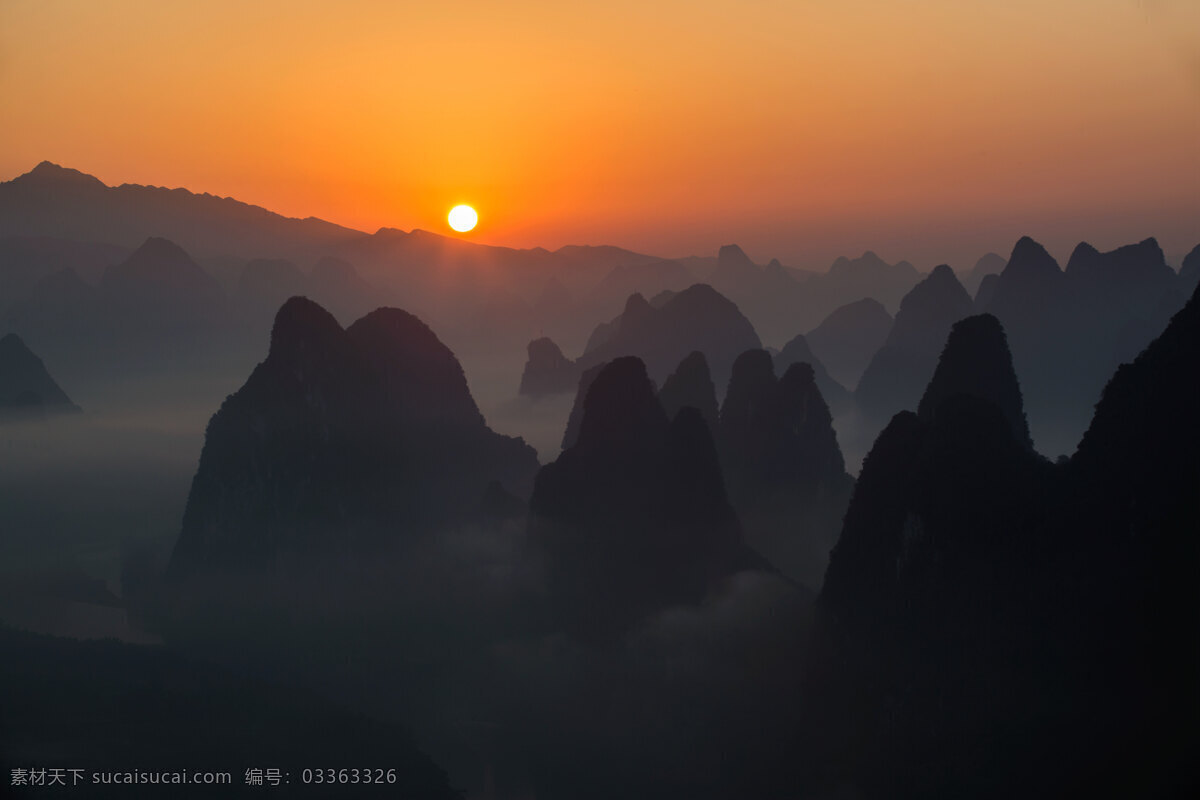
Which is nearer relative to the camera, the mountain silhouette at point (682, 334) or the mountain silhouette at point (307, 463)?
the mountain silhouette at point (307, 463)

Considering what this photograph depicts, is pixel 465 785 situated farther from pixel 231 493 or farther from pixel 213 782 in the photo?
pixel 231 493

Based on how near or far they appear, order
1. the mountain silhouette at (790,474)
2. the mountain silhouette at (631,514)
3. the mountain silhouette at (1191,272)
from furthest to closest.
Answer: the mountain silhouette at (1191,272)
the mountain silhouette at (790,474)
the mountain silhouette at (631,514)

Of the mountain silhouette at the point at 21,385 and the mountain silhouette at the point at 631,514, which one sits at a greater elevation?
the mountain silhouette at the point at 21,385

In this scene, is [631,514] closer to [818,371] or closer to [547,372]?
[547,372]

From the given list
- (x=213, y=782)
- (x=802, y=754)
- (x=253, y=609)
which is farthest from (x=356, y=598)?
(x=802, y=754)

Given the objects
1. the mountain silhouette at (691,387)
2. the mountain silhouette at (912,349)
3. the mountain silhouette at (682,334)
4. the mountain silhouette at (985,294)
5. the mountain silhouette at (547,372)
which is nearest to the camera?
the mountain silhouette at (691,387)

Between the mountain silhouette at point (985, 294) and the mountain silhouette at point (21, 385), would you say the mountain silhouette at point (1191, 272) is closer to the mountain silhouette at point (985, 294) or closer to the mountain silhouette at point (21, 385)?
the mountain silhouette at point (985, 294)

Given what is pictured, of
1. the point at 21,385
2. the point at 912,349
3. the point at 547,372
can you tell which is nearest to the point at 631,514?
the point at 547,372

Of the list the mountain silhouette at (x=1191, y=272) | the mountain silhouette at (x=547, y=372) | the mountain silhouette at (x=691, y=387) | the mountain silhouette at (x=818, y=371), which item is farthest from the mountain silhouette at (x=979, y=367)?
the mountain silhouette at (x=1191, y=272)
